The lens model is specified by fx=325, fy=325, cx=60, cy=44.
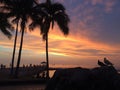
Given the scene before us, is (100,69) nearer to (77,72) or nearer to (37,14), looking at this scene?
(77,72)

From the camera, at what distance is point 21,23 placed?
45562 mm

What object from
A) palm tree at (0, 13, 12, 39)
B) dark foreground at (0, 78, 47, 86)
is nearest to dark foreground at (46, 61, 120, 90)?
dark foreground at (0, 78, 47, 86)

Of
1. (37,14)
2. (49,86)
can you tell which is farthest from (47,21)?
(49,86)

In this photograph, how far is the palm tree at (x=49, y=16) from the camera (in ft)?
152

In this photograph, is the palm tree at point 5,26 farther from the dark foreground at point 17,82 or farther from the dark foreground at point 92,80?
Result: the dark foreground at point 92,80

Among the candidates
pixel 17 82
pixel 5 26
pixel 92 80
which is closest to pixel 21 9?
pixel 5 26

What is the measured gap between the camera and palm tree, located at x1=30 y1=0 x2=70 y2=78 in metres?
46.2

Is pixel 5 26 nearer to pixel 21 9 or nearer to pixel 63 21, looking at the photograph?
pixel 21 9

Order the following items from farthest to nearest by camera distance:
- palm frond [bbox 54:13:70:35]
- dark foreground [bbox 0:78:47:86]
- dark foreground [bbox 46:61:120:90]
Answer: palm frond [bbox 54:13:70:35] < dark foreground [bbox 0:78:47:86] < dark foreground [bbox 46:61:120:90]

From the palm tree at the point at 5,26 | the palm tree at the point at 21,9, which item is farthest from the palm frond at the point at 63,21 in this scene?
the palm tree at the point at 5,26

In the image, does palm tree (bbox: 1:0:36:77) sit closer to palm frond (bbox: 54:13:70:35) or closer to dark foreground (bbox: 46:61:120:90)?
palm frond (bbox: 54:13:70:35)

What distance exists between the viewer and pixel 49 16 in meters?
47.6

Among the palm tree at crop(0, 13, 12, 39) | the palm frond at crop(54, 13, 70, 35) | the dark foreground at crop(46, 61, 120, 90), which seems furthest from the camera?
the palm frond at crop(54, 13, 70, 35)

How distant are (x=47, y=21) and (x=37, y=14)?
6.13ft
